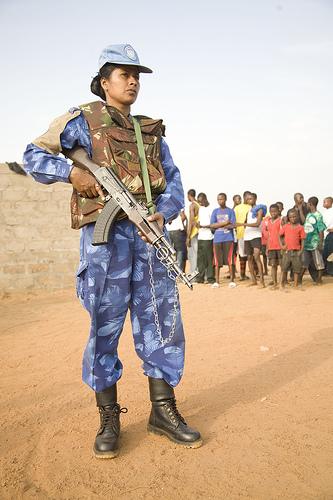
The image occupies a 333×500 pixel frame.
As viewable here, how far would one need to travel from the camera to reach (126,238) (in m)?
2.44

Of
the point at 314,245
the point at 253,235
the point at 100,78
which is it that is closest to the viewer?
the point at 100,78

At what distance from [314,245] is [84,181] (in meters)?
7.30

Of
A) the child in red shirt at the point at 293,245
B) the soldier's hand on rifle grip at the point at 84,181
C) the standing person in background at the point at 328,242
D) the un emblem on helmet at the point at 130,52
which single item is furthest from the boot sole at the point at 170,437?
the standing person in background at the point at 328,242

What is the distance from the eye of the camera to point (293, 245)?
846cm

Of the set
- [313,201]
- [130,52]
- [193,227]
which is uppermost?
[130,52]

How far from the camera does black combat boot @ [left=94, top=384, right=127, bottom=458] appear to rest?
2.33 meters

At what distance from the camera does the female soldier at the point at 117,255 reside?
2359 mm

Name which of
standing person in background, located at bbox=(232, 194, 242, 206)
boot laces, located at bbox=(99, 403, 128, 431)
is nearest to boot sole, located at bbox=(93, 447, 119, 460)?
boot laces, located at bbox=(99, 403, 128, 431)

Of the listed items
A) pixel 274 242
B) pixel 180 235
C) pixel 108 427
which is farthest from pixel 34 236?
pixel 108 427

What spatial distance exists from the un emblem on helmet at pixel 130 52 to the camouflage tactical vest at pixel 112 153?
31 cm

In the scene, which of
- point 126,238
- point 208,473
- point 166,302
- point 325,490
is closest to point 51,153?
point 126,238

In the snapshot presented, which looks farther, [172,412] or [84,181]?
[172,412]

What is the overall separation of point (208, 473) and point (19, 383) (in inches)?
84.6

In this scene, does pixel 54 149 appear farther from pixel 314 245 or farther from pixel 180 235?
pixel 180 235
